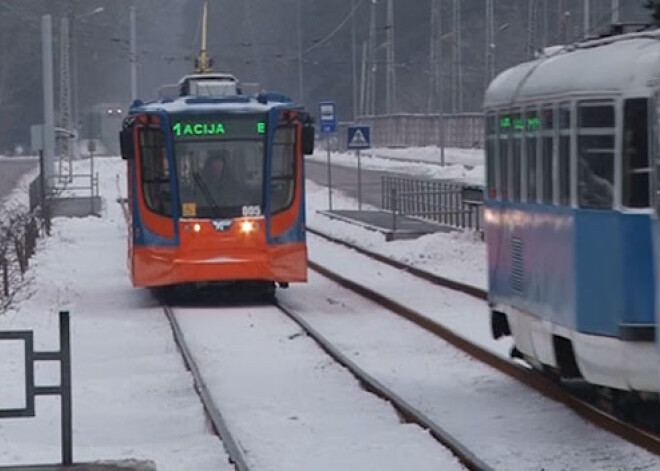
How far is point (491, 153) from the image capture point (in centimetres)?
1695

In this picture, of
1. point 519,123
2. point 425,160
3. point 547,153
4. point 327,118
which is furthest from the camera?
point 425,160

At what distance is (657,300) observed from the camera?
39.5 feet

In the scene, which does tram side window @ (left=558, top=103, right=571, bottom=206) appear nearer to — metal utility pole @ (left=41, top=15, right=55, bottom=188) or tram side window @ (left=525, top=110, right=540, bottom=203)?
tram side window @ (left=525, top=110, right=540, bottom=203)

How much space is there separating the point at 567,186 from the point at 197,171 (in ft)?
41.2

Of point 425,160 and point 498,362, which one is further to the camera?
point 425,160

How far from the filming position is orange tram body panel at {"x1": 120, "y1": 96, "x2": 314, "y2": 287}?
83.9ft

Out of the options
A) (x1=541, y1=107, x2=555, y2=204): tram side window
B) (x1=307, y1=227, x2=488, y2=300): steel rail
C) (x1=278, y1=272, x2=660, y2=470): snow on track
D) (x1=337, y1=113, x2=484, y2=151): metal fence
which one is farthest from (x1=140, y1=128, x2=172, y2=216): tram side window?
(x1=337, y1=113, x2=484, y2=151): metal fence

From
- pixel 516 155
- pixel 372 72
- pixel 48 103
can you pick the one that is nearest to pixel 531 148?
pixel 516 155

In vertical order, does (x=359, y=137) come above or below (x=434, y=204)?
above

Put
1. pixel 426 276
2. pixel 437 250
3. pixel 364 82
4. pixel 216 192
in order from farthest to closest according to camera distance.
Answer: pixel 364 82 < pixel 437 250 < pixel 426 276 < pixel 216 192

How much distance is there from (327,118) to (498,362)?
110 feet

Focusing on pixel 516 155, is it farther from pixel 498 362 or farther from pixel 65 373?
pixel 65 373

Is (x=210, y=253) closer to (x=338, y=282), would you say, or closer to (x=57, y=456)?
(x=338, y=282)

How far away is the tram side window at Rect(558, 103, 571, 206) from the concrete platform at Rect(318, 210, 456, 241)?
2560 cm
